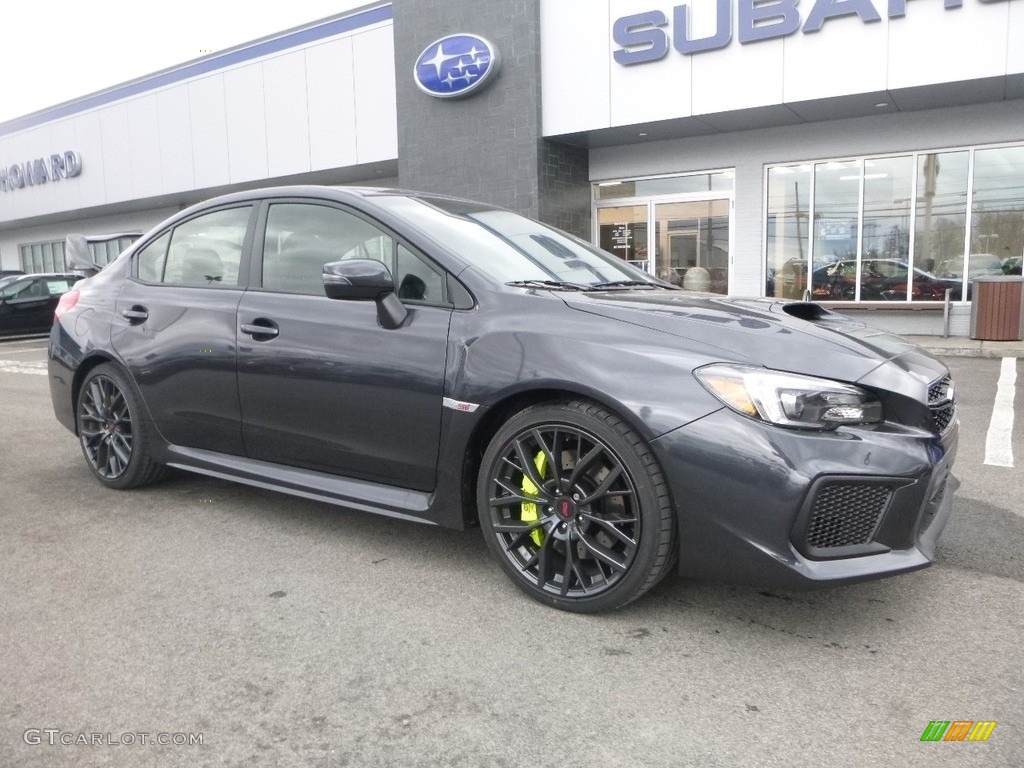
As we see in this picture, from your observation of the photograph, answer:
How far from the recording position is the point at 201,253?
4016 millimetres

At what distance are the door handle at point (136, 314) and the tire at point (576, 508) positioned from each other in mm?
2085

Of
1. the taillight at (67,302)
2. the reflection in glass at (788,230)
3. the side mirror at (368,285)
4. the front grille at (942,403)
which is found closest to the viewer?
the front grille at (942,403)

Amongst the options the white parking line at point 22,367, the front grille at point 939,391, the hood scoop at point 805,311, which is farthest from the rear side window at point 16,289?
the front grille at point 939,391

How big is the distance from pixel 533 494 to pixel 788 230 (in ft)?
40.8

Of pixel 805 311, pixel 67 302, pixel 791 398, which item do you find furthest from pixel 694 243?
pixel 791 398

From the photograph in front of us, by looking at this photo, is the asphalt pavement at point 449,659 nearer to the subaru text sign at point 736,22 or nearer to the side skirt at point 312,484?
the side skirt at point 312,484

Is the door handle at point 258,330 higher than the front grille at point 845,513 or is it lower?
higher

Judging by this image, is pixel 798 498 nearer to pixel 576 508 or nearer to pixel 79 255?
pixel 576 508

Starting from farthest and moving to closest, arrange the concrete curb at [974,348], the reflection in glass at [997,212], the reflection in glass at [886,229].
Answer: the reflection in glass at [886,229] < the reflection in glass at [997,212] < the concrete curb at [974,348]

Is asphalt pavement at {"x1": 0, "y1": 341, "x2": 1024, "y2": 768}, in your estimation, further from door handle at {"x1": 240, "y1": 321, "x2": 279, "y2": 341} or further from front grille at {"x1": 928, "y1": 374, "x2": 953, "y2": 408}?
door handle at {"x1": 240, "y1": 321, "x2": 279, "y2": 341}

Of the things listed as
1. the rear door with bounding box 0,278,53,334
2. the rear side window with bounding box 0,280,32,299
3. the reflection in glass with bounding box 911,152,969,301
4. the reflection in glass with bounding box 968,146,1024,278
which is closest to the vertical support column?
the reflection in glass with bounding box 911,152,969,301

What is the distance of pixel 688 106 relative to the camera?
12828mm

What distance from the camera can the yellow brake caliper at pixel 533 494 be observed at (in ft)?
9.30

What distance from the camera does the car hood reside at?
2559 mm
